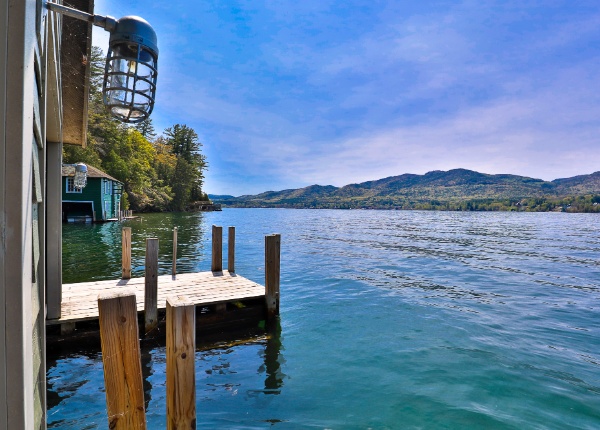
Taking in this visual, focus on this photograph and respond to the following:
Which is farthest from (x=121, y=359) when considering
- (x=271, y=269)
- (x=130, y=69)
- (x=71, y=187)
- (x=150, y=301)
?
(x=71, y=187)

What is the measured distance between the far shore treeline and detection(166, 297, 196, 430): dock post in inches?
Result: 759

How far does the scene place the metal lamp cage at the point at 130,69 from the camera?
8.63 ft

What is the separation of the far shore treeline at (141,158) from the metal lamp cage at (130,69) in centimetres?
1831

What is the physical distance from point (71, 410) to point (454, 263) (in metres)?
18.6

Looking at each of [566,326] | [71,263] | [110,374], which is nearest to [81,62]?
[110,374]

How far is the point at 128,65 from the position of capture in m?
2.77

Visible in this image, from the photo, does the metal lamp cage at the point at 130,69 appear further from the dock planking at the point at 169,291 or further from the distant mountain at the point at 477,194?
the distant mountain at the point at 477,194

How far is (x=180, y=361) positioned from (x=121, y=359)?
0.44m

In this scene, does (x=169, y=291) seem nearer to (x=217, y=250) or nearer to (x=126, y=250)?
(x=126, y=250)

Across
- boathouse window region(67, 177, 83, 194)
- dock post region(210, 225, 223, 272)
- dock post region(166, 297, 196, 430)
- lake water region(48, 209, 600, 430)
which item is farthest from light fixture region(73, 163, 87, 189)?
dock post region(166, 297, 196, 430)

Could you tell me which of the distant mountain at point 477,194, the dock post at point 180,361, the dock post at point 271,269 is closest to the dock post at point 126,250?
the dock post at point 271,269

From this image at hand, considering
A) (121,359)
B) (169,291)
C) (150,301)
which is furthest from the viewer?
(169,291)

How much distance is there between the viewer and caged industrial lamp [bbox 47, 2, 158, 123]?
261 centimetres

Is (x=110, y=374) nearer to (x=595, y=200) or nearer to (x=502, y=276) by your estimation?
(x=502, y=276)
